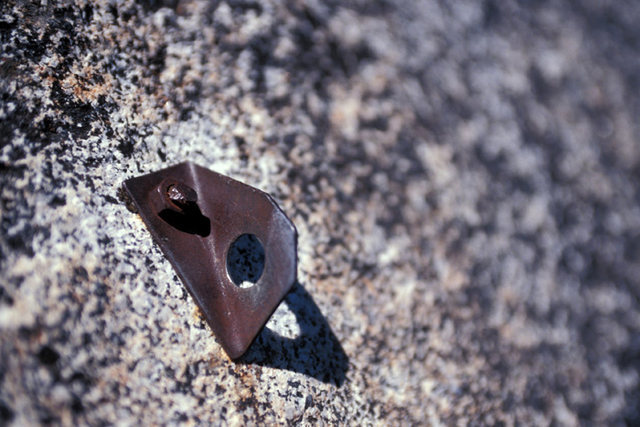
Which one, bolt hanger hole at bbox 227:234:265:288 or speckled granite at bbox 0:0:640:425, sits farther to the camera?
bolt hanger hole at bbox 227:234:265:288

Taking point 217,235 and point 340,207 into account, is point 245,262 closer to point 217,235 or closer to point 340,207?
point 217,235

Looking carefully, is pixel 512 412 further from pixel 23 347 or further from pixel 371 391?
pixel 23 347

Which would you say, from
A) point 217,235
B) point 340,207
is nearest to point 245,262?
point 217,235

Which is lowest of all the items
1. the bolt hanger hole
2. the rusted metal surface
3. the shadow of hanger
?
the shadow of hanger

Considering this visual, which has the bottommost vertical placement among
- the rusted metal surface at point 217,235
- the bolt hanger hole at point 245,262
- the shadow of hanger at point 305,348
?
the shadow of hanger at point 305,348

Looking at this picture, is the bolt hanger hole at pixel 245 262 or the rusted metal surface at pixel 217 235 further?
the bolt hanger hole at pixel 245 262

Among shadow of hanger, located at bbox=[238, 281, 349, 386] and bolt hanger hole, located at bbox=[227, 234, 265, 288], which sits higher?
bolt hanger hole, located at bbox=[227, 234, 265, 288]
